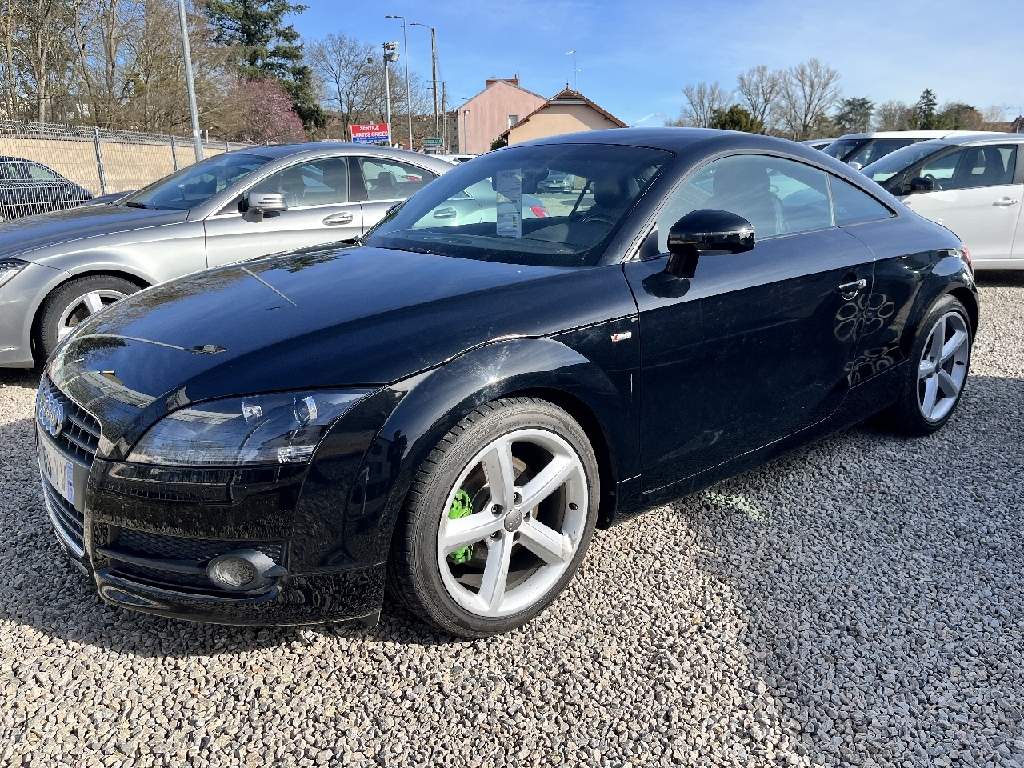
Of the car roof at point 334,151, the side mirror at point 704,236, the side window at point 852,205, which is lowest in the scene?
the side mirror at point 704,236

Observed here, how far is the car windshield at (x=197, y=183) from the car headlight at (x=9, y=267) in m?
1.12

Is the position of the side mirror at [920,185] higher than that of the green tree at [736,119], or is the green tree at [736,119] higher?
the green tree at [736,119]

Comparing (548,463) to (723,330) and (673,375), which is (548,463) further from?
(723,330)

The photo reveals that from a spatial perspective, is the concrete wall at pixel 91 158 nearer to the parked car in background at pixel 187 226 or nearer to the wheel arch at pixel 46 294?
the parked car in background at pixel 187 226

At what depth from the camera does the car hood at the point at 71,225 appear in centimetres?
472

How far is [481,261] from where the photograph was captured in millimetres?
2621

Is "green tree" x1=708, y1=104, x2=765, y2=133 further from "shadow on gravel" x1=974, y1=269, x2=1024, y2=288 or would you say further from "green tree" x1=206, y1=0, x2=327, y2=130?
"shadow on gravel" x1=974, y1=269, x2=1024, y2=288

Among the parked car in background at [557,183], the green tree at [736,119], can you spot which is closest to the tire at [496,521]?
the parked car in background at [557,183]

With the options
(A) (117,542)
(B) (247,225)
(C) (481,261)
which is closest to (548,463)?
(C) (481,261)

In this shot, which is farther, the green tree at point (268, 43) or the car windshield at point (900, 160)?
the green tree at point (268, 43)

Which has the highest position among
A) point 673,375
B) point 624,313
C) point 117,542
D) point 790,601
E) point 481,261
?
point 481,261

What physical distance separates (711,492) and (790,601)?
0.85 metres

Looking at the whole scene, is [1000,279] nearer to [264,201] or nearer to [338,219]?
[338,219]

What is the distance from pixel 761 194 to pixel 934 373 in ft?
5.21
